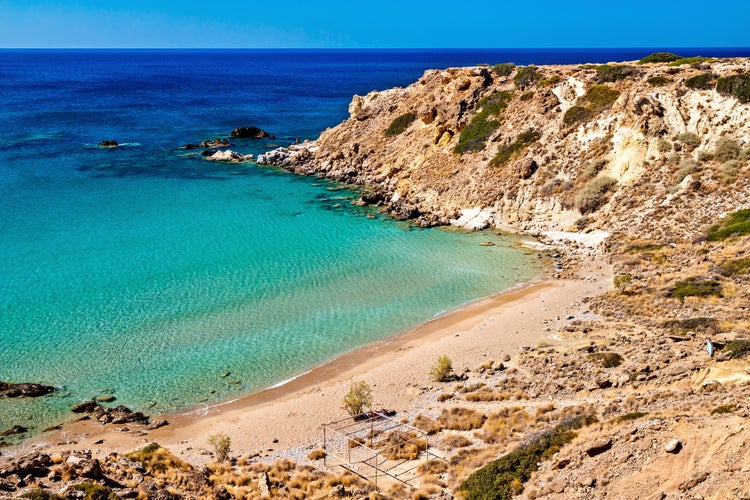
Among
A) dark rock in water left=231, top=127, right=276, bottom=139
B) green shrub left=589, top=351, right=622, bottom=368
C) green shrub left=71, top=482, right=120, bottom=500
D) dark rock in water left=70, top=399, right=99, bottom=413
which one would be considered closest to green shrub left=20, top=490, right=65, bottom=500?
green shrub left=71, top=482, right=120, bottom=500

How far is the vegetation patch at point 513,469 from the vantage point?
15727mm

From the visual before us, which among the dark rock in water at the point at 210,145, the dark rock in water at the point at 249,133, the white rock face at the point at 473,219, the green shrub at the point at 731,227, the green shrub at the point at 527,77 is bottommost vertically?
the white rock face at the point at 473,219

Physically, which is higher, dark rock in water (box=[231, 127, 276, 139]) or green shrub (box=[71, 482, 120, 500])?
dark rock in water (box=[231, 127, 276, 139])

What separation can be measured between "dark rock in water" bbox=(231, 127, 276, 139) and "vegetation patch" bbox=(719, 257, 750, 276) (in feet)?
202

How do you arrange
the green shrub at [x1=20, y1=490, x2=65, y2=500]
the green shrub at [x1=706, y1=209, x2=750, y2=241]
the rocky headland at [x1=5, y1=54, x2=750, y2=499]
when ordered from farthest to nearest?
the green shrub at [x1=706, y1=209, x2=750, y2=241]
the rocky headland at [x1=5, y1=54, x2=750, y2=499]
the green shrub at [x1=20, y1=490, x2=65, y2=500]

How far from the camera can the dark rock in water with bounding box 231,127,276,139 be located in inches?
3191

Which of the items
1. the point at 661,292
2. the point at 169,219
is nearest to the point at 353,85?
the point at 169,219

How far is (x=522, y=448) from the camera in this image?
17.4 meters

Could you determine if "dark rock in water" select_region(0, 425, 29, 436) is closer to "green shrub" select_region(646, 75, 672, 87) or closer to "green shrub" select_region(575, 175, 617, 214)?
"green shrub" select_region(575, 175, 617, 214)

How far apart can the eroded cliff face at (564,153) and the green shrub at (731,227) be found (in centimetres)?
108

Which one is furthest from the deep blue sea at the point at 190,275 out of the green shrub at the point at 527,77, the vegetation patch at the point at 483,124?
the green shrub at the point at 527,77

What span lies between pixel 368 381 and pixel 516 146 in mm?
30931

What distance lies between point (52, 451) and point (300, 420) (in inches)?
330

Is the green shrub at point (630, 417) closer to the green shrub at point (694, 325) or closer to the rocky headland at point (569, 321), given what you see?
the rocky headland at point (569, 321)
